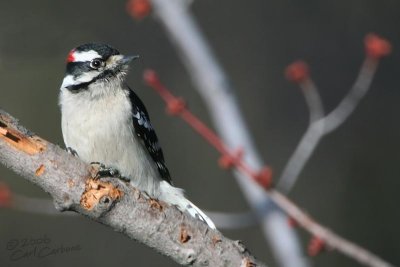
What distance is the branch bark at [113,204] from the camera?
3.18m

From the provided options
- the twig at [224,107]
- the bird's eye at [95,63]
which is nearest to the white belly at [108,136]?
the bird's eye at [95,63]

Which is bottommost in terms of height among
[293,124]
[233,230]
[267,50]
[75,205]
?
[75,205]

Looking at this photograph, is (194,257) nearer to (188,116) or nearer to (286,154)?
(188,116)

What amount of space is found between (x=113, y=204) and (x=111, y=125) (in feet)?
6.29

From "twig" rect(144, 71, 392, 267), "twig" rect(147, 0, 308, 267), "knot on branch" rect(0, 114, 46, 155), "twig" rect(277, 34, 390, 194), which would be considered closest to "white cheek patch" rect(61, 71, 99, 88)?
"twig" rect(147, 0, 308, 267)

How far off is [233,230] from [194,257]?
5.61 meters

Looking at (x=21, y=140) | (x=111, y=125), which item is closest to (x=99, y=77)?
(x=111, y=125)

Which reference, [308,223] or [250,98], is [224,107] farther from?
[250,98]

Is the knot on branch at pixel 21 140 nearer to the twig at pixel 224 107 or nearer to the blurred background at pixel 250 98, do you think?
the twig at pixel 224 107

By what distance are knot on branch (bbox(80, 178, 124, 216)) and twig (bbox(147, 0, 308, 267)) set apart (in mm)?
826

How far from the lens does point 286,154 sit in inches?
378

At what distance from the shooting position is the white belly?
5.02m

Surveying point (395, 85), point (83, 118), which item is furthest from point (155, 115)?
point (83, 118)

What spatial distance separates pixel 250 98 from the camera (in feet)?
32.3
